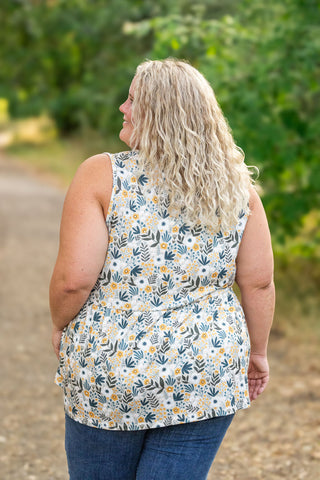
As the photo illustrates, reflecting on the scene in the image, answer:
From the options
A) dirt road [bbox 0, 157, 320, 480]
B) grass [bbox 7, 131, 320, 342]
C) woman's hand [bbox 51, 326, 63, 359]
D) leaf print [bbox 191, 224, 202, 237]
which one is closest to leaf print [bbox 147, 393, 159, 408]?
dirt road [bbox 0, 157, 320, 480]

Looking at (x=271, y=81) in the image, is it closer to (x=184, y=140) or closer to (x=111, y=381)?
(x=184, y=140)

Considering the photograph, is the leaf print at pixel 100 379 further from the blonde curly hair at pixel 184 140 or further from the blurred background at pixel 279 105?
the blurred background at pixel 279 105

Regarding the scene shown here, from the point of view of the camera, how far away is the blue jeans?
205 cm

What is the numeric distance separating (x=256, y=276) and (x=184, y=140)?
1.64ft

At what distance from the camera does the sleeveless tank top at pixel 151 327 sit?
1.97 m

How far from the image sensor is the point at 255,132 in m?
5.96

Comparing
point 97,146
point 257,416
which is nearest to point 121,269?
point 257,416

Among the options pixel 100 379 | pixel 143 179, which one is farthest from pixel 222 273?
pixel 100 379

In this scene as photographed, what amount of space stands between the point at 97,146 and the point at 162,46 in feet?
53.3

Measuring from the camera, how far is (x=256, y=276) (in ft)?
7.14

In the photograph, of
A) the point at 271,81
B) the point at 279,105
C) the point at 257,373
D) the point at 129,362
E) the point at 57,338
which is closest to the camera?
the point at 129,362

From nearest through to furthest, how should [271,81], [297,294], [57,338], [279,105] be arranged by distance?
[57,338] < [271,81] < [279,105] < [297,294]

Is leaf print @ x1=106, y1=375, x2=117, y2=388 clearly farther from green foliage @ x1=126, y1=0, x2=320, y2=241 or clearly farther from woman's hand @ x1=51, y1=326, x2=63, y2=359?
green foliage @ x1=126, y1=0, x2=320, y2=241

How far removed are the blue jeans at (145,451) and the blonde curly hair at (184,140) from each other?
24.5 inches
